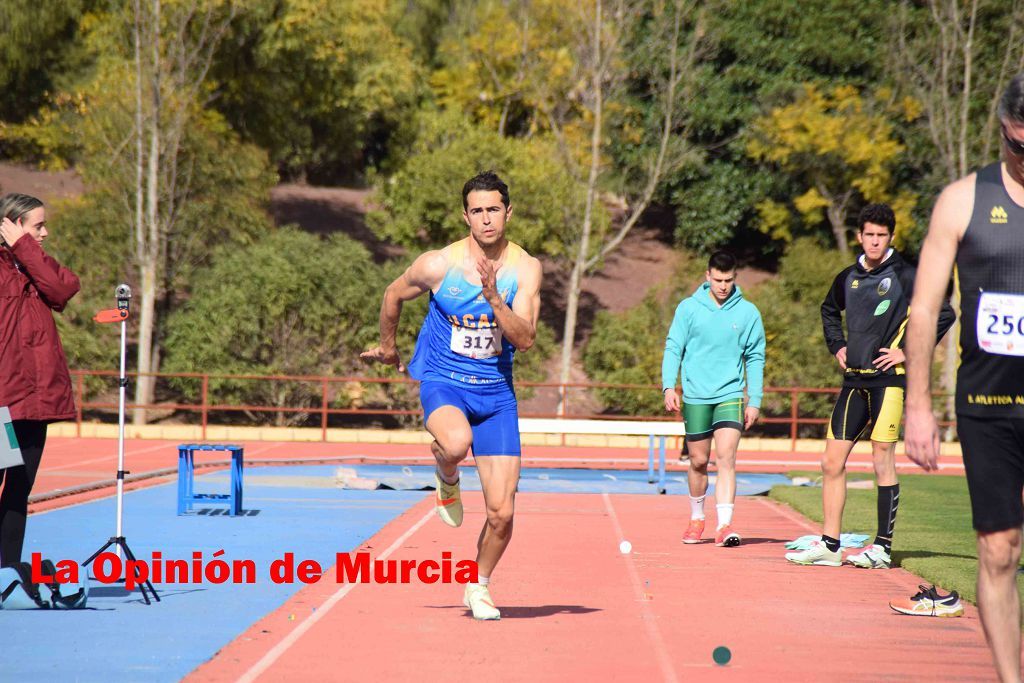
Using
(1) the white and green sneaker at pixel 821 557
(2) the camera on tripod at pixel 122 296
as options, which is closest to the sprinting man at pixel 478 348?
(2) the camera on tripod at pixel 122 296

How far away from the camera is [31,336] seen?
708 cm

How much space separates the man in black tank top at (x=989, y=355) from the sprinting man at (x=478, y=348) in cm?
258

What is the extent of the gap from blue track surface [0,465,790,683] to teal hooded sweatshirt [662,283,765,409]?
9.97ft

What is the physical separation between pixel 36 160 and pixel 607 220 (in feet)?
92.4

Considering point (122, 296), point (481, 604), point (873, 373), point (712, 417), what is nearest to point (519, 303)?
point (481, 604)

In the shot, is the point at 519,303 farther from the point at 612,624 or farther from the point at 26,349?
the point at 26,349

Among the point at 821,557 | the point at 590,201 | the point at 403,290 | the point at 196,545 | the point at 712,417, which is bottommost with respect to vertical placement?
the point at 196,545

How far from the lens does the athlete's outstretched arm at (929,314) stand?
4.36 metres

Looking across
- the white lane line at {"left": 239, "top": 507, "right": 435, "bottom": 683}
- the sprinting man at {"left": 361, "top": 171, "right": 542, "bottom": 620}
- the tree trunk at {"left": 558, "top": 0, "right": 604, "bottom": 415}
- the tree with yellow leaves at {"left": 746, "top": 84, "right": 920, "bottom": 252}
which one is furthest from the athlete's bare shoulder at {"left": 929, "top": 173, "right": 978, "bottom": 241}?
the tree with yellow leaves at {"left": 746, "top": 84, "right": 920, "bottom": 252}

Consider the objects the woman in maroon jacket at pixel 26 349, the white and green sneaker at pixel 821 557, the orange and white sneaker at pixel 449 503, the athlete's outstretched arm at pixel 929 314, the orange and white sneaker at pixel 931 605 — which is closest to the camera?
the athlete's outstretched arm at pixel 929 314

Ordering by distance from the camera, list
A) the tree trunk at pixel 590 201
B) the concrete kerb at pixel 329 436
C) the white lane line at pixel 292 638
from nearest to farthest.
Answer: the white lane line at pixel 292 638 < the concrete kerb at pixel 329 436 < the tree trunk at pixel 590 201

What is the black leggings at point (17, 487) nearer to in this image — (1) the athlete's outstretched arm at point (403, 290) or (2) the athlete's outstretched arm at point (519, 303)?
(1) the athlete's outstretched arm at point (403, 290)

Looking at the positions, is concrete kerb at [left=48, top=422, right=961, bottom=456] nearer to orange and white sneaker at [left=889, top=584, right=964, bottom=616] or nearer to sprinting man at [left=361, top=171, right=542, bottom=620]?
orange and white sneaker at [left=889, top=584, right=964, bottom=616]

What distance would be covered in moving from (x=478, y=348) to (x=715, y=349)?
407 cm
